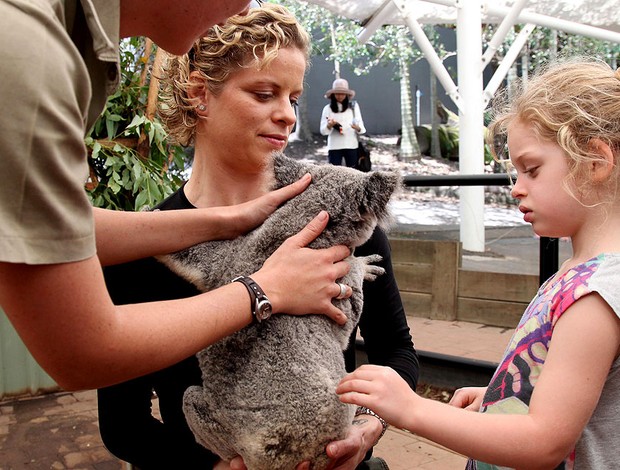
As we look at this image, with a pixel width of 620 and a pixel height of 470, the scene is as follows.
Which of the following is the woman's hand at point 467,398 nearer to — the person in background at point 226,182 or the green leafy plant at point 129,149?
the person in background at point 226,182

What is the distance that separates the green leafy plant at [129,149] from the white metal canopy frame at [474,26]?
4.19m

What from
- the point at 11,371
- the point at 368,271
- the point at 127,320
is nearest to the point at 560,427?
the point at 368,271

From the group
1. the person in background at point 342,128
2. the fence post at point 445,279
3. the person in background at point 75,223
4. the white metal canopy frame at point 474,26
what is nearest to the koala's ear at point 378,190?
the person in background at point 75,223

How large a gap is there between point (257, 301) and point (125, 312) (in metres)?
0.23

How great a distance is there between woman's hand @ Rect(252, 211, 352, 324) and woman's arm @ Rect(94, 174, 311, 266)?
5.6 inches

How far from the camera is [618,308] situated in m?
1.12

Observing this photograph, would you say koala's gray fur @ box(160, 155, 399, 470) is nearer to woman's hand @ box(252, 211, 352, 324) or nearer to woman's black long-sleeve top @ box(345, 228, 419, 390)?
woman's hand @ box(252, 211, 352, 324)

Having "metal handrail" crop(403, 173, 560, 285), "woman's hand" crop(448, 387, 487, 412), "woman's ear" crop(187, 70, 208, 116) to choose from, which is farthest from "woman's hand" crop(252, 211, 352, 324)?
"metal handrail" crop(403, 173, 560, 285)

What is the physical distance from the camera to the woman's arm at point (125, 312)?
785 mm

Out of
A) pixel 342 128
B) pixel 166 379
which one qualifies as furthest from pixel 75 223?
pixel 342 128

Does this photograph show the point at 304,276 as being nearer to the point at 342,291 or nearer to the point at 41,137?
the point at 342,291

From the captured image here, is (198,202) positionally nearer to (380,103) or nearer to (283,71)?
(283,71)

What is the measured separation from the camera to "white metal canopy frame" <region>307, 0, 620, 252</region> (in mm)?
7699

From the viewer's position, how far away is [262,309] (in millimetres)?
1077
